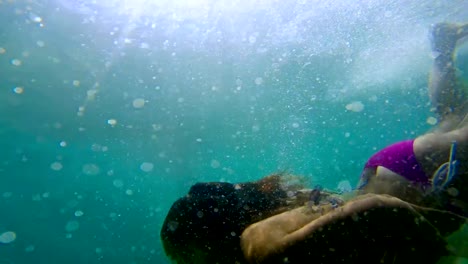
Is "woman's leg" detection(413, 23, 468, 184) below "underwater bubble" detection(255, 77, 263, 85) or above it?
below

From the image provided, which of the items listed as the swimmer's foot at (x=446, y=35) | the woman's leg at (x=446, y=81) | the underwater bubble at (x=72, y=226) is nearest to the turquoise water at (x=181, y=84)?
Result: the woman's leg at (x=446, y=81)

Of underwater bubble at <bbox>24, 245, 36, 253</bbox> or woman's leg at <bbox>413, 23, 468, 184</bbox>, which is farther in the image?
underwater bubble at <bbox>24, 245, 36, 253</bbox>

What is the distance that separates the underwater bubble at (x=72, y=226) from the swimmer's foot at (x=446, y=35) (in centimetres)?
5722

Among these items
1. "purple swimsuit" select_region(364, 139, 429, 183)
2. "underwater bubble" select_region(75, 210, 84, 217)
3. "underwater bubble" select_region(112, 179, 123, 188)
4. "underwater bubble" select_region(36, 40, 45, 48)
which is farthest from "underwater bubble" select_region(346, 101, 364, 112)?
"underwater bubble" select_region(75, 210, 84, 217)

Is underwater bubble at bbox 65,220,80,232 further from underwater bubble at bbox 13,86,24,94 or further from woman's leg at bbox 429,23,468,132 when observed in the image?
woman's leg at bbox 429,23,468,132

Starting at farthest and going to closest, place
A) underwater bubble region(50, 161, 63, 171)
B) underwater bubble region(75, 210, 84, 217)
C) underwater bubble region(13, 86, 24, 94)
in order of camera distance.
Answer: underwater bubble region(75, 210, 84, 217) → underwater bubble region(50, 161, 63, 171) → underwater bubble region(13, 86, 24, 94)

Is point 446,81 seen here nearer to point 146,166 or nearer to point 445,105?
point 445,105

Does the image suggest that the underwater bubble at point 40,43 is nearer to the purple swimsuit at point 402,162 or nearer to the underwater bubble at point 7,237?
the purple swimsuit at point 402,162

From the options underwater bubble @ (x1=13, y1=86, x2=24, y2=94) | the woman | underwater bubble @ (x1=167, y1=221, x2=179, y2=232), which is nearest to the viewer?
the woman

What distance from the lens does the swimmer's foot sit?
5273 millimetres

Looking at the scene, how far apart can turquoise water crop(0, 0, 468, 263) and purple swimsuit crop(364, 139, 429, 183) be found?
0.72 metres

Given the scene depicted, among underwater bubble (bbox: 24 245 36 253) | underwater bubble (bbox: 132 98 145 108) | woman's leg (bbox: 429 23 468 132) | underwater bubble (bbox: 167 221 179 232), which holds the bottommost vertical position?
underwater bubble (bbox: 167 221 179 232)

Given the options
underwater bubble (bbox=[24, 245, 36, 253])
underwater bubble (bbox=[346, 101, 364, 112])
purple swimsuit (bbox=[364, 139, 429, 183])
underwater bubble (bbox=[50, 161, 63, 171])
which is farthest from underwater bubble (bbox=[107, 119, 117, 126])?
underwater bubble (bbox=[24, 245, 36, 253])

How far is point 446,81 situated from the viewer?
465 cm
